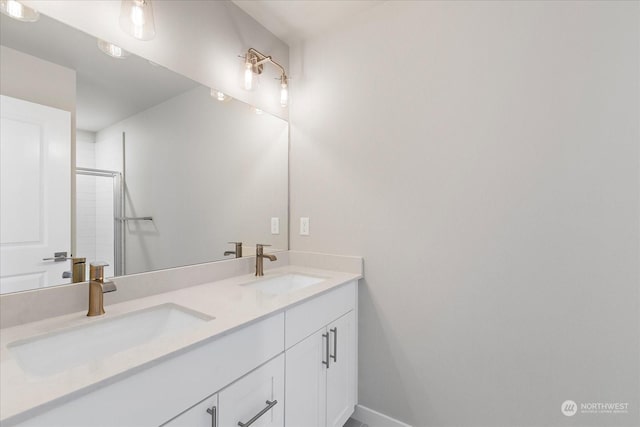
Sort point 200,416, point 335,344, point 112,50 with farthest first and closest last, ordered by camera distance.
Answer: point 335,344, point 112,50, point 200,416

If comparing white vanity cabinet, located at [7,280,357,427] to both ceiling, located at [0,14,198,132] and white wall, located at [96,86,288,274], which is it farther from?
ceiling, located at [0,14,198,132]

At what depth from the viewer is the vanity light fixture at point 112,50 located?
1.10m

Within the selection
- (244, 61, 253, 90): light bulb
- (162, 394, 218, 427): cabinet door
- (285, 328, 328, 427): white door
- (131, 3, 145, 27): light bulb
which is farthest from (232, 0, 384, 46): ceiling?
(162, 394, 218, 427): cabinet door

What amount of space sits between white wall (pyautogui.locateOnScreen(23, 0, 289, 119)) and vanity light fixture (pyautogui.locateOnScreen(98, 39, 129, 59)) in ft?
0.06

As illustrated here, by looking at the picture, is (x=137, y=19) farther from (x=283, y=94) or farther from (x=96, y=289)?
(x=96, y=289)

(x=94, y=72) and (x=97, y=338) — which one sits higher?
(x=94, y=72)

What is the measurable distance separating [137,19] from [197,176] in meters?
0.69

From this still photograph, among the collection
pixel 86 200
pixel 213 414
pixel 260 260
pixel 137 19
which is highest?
pixel 137 19

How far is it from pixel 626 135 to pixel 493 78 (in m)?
0.55

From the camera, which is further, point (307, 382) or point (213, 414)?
point (307, 382)

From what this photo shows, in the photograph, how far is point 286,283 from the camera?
1.72 metres

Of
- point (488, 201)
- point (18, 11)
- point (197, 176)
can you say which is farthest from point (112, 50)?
point (488, 201)

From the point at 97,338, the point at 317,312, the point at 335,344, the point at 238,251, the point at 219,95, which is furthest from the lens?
the point at 238,251

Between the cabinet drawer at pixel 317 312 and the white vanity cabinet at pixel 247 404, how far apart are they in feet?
0.37
